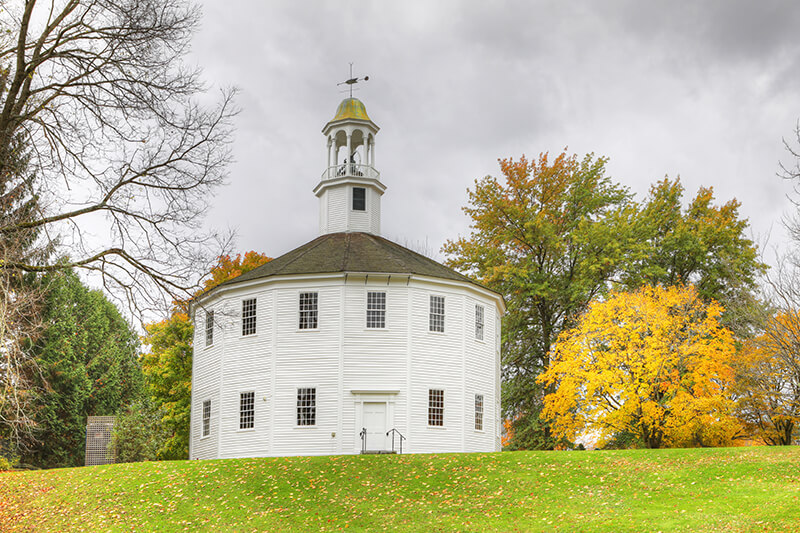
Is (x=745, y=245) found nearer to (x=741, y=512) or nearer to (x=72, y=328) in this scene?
(x=741, y=512)

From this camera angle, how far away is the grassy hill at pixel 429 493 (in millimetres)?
19062

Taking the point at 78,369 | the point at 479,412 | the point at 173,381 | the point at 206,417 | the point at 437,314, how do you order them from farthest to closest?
the point at 78,369
the point at 173,381
the point at 206,417
the point at 479,412
the point at 437,314

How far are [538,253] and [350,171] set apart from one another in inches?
412

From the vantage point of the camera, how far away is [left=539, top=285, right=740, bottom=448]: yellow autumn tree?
3130 centimetres

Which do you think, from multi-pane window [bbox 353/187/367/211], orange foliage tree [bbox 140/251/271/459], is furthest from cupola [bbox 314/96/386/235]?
orange foliage tree [bbox 140/251/271/459]

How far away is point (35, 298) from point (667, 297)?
87.8 feet

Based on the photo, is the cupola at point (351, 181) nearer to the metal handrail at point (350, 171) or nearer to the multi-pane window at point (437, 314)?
the metal handrail at point (350, 171)

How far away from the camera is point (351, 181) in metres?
38.7

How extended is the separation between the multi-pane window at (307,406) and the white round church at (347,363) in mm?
38

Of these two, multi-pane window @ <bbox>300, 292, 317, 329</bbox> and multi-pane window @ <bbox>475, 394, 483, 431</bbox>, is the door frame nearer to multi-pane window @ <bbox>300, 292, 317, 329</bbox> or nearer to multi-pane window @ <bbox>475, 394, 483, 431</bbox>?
multi-pane window @ <bbox>300, 292, 317, 329</bbox>

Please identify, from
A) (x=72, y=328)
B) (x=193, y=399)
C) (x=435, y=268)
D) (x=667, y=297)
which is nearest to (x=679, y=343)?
(x=667, y=297)

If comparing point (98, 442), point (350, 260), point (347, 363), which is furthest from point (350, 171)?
point (98, 442)

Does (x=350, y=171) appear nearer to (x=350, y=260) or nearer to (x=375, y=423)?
(x=350, y=260)

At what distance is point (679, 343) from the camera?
32.3 metres
